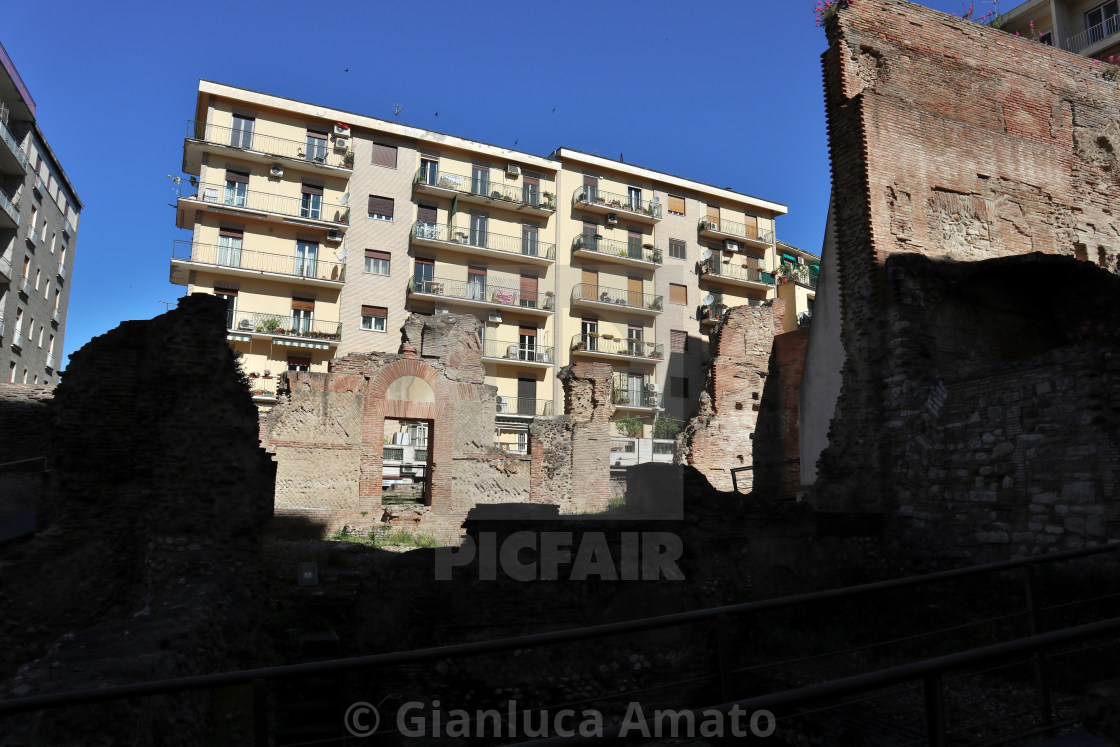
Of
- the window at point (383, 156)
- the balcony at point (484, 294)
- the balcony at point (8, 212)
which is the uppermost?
the window at point (383, 156)

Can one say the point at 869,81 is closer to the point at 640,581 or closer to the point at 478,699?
the point at 640,581

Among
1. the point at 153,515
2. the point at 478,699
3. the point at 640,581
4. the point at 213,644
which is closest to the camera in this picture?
the point at 213,644

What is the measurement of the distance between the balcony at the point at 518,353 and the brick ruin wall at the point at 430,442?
464 inches

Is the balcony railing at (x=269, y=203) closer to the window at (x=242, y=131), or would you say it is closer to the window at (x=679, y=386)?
the window at (x=242, y=131)

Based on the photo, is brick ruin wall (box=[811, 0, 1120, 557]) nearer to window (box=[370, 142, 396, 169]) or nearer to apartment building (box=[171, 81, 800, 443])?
apartment building (box=[171, 81, 800, 443])

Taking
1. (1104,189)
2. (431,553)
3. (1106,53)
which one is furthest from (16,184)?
(1106,53)

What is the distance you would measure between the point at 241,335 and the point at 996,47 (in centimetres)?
2367

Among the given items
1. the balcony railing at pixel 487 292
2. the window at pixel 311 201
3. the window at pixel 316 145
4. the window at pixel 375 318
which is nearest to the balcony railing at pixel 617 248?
the balcony railing at pixel 487 292

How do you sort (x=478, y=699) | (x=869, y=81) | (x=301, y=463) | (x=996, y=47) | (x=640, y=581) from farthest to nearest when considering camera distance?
1. (x=301, y=463)
2. (x=996, y=47)
3. (x=869, y=81)
4. (x=640, y=581)
5. (x=478, y=699)

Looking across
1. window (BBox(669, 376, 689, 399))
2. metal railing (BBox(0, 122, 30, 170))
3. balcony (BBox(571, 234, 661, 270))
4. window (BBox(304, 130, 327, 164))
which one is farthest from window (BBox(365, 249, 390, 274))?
window (BBox(669, 376, 689, 399))

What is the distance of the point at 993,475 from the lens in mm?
8148

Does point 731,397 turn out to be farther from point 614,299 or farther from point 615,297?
point 615,297

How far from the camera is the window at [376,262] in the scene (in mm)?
28831

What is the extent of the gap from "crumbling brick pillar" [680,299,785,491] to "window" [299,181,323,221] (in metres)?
17.2
